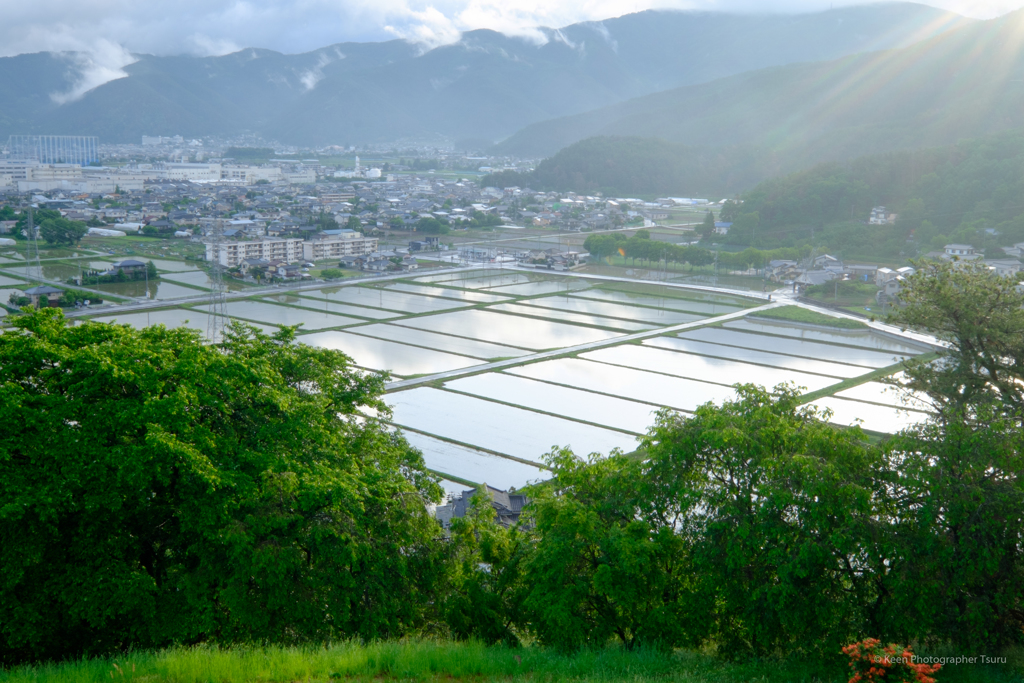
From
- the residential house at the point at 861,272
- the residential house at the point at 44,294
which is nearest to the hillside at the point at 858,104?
the residential house at the point at 861,272

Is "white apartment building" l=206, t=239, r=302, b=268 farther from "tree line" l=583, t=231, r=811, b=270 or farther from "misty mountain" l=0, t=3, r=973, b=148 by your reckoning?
"misty mountain" l=0, t=3, r=973, b=148

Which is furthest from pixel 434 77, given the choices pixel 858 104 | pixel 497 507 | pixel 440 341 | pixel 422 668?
pixel 422 668

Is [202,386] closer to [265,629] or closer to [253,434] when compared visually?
[253,434]

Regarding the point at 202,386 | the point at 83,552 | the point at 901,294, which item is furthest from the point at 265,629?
the point at 901,294

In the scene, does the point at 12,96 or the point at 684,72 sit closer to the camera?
the point at 12,96

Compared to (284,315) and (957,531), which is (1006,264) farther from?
(957,531)

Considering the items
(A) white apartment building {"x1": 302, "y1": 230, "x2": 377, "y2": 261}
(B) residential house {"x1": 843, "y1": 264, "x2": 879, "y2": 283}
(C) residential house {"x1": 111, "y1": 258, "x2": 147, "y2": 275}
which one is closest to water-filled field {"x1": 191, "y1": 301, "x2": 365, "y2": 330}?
(C) residential house {"x1": 111, "y1": 258, "x2": 147, "y2": 275}
